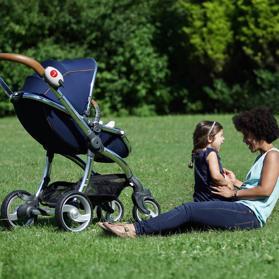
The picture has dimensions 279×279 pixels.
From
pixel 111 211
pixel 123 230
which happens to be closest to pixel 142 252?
pixel 123 230

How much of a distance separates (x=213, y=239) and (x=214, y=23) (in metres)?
15.7

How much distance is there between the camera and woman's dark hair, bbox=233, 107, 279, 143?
7.28 metres

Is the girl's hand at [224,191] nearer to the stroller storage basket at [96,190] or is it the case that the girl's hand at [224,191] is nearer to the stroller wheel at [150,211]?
the stroller wheel at [150,211]

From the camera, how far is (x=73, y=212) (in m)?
7.43

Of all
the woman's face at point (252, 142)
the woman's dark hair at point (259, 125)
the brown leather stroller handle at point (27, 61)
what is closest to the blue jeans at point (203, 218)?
the woman's face at point (252, 142)

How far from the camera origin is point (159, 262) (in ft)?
19.2

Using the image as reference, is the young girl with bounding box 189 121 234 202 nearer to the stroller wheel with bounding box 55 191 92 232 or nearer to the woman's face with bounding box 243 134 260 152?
the woman's face with bounding box 243 134 260 152

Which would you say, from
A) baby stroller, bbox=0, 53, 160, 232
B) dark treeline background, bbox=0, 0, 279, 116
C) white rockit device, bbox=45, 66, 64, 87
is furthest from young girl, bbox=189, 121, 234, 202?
dark treeline background, bbox=0, 0, 279, 116

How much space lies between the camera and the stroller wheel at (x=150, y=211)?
7.99m

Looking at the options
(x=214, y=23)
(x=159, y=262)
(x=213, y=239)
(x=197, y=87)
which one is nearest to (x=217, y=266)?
(x=159, y=262)

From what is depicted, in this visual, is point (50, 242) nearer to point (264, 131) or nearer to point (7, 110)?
point (264, 131)

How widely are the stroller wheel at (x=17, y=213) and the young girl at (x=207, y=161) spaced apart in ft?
4.96

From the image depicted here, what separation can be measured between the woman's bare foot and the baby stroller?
0.53m

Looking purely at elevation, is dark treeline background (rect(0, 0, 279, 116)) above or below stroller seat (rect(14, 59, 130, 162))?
below
